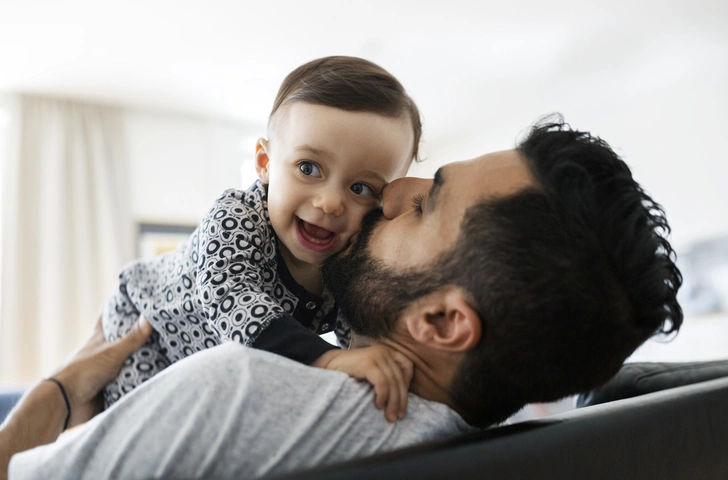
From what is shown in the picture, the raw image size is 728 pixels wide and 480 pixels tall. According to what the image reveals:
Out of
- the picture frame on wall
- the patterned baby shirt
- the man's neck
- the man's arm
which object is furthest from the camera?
the picture frame on wall

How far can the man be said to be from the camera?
0.64m

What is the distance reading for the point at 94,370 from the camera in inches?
61.6

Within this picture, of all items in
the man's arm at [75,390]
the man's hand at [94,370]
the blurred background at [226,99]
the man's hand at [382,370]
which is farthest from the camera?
the blurred background at [226,99]

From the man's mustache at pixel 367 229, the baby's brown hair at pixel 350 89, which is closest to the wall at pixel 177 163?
the baby's brown hair at pixel 350 89

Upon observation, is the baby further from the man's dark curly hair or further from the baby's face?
the man's dark curly hair

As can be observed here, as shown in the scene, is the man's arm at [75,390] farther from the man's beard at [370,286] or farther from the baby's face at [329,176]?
the man's beard at [370,286]

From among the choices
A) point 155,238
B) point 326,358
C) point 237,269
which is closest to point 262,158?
point 237,269

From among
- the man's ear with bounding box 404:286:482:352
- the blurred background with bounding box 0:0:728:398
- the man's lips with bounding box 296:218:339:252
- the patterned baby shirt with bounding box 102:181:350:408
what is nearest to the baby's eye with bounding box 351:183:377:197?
the man's lips with bounding box 296:218:339:252

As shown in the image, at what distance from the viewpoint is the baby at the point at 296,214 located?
1194 millimetres

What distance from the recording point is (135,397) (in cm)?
68

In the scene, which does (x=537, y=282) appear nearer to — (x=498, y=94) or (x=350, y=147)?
(x=350, y=147)

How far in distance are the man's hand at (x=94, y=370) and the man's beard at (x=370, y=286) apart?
67cm

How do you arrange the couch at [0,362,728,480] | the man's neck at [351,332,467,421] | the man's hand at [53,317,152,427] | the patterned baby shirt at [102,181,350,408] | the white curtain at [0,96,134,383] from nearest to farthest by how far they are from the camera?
the couch at [0,362,728,480], the man's neck at [351,332,467,421], the patterned baby shirt at [102,181,350,408], the man's hand at [53,317,152,427], the white curtain at [0,96,134,383]

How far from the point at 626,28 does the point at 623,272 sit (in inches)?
185
